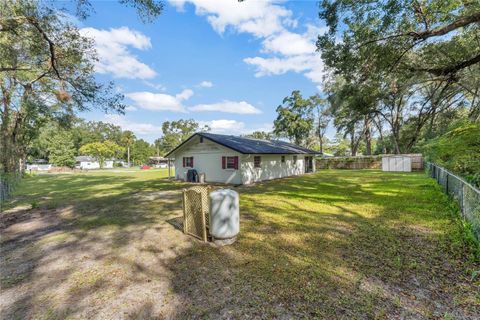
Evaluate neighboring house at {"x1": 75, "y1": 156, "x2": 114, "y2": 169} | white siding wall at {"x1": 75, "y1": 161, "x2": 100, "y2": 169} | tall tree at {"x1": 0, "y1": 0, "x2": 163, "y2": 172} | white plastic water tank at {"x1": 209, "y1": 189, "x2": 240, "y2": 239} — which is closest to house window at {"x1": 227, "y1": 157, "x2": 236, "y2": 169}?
tall tree at {"x1": 0, "y1": 0, "x2": 163, "y2": 172}

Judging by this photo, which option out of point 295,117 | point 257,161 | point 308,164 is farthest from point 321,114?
point 257,161

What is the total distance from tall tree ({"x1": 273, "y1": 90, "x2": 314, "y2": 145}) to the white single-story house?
17.2 metres

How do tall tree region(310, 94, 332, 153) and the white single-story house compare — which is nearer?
the white single-story house

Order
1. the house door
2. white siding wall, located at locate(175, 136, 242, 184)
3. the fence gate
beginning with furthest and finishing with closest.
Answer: the house door
white siding wall, located at locate(175, 136, 242, 184)
the fence gate

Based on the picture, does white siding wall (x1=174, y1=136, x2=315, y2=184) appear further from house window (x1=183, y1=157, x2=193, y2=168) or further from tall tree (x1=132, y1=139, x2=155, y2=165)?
tall tree (x1=132, y1=139, x2=155, y2=165)

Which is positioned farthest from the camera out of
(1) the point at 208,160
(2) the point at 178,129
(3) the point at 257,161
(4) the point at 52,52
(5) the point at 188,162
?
(2) the point at 178,129

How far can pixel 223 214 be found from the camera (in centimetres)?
470

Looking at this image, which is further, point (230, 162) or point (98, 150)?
point (98, 150)

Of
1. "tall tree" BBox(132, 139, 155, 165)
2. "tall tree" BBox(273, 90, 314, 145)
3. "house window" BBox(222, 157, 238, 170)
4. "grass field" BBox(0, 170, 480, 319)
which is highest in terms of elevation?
"tall tree" BBox(273, 90, 314, 145)

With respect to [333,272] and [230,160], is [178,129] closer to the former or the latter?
[230,160]

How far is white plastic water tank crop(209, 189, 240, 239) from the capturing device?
15.3 ft

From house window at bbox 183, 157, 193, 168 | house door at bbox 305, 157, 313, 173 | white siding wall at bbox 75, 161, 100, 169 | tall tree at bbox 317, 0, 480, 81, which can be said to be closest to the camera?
tall tree at bbox 317, 0, 480, 81

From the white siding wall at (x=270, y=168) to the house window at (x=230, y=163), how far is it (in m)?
0.51

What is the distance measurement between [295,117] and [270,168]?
21.3m
